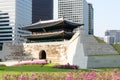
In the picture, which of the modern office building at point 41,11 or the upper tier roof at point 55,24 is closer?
the upper tier roof at point 55,24

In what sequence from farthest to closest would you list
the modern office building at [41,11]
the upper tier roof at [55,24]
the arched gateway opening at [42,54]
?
the modern office building at [41,11]
the arched gateway opening at [42,54]
the upper tier roof at [55,24]

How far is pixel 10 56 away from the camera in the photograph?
191 ft

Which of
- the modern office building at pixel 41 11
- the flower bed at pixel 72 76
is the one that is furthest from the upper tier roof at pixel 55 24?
the modern office building at pixel 41 11

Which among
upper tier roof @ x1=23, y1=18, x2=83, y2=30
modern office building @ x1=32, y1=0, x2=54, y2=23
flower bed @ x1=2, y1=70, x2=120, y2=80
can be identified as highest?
modern office building @ x1=32, y1=0, x2=54, y2=23

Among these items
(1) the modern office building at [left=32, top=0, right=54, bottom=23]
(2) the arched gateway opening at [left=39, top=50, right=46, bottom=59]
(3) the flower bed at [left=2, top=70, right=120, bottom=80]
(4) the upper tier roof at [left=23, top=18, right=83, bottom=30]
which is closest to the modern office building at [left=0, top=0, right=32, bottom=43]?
(1) the modern office building at [left=32, top=0, right=54, bottom=23]

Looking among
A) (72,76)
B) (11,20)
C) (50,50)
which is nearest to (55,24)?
(50,50)

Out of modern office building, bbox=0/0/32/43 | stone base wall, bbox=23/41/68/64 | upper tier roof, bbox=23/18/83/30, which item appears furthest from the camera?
modern office building, bbox=0/0/32/43

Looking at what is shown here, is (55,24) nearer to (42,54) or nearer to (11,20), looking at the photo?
(42,54)

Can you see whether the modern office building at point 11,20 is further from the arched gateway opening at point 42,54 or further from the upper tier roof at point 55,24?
the arched gateway opening at point 42,54

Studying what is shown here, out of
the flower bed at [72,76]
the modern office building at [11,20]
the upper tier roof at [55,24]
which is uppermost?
the modern office building at [11,20]

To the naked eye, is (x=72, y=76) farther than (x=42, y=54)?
No

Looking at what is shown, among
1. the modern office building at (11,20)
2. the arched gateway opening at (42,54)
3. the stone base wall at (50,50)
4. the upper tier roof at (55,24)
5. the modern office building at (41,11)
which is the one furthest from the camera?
the modern office building at (41,11)

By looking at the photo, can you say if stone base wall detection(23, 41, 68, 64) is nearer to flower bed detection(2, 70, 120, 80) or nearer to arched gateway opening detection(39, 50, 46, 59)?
arched gateway opening detection(39, 50, 46, 59)

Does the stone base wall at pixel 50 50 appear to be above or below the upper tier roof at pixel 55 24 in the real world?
below
